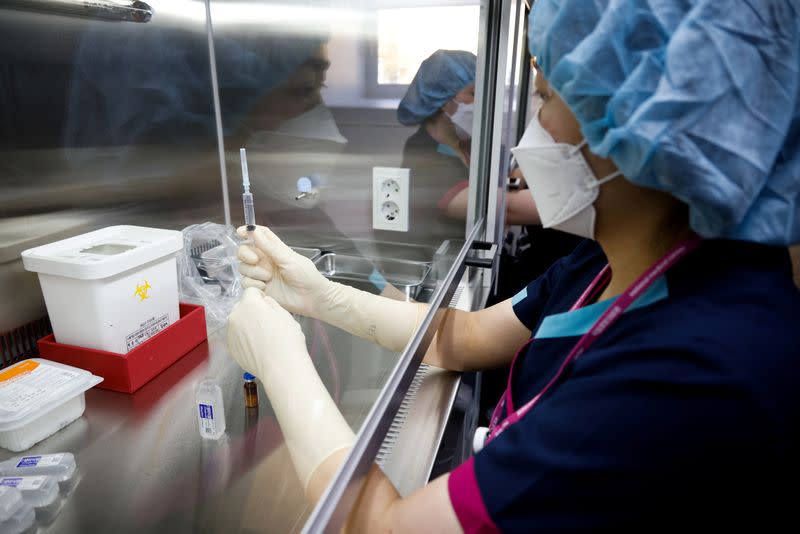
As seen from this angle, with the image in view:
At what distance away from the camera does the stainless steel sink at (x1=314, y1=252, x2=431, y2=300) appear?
4.72ft

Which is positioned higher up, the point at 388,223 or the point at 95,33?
the point at 95,33

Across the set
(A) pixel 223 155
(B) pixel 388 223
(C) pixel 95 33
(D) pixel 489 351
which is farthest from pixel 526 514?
(A) pixel 223 155

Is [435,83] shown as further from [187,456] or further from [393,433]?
[187,456]

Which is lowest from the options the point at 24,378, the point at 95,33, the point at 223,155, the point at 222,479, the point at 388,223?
the point at 222,479

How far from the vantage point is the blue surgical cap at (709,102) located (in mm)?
529

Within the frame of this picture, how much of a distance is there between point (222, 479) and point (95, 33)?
1.03 m

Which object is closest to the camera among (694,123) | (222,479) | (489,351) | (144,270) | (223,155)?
(694,123)

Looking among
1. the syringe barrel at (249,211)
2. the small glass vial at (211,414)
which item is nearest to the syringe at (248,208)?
the syringe barrel at (249,211)

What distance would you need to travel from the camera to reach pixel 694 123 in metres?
0.54

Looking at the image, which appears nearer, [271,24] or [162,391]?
[162,391]

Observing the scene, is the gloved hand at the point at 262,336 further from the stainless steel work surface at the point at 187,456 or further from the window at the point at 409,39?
the window at the point at 409,39

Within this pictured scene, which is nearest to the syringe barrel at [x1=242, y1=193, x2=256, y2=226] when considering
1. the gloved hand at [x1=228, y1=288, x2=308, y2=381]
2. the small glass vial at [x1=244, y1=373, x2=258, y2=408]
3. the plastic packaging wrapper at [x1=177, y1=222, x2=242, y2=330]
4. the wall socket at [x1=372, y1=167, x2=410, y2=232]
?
the plastic packaging wrapper at [x1=177, y1=222, x2=242, y2=330]

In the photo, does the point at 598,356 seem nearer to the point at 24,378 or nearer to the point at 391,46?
the point at 24,378

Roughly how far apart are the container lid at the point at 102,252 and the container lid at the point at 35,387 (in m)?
0.20
